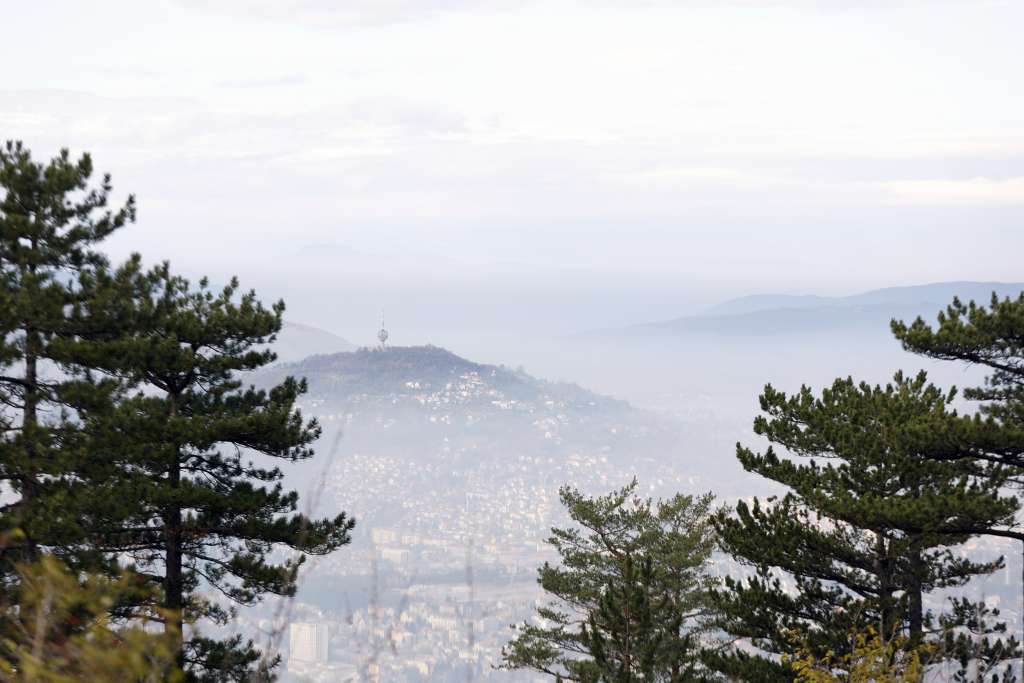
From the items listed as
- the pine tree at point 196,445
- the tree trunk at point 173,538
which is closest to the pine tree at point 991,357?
the pine tree at point 196,445

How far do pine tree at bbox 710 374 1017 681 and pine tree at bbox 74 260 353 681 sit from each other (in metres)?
5.42

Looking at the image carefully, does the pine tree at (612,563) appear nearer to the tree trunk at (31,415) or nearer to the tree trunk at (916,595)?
the tree trunk at (916,595)

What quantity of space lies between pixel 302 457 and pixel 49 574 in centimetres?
1163

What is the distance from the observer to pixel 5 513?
11.7m

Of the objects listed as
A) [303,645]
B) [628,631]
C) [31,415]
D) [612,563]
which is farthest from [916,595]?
[31,415]

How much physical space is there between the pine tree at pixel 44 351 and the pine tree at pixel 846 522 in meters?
7.88

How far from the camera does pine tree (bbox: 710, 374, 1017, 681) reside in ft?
38.6

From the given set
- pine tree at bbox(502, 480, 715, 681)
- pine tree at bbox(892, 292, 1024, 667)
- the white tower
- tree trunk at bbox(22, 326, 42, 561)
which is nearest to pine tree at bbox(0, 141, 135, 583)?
tree trunk at bbox(22, 326, 42, 561)

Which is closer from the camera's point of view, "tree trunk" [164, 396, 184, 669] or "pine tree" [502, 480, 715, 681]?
"tree trunk" [164, 396, 184, 669]

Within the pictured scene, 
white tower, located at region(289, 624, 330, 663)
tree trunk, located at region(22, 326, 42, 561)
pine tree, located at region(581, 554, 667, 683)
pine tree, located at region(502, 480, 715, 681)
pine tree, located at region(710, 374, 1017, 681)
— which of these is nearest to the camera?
white tower, located at region(289, 624, 330, 663)

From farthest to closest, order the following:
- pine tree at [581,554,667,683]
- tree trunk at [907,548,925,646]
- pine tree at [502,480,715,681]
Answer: pine tree at [502,480,715,681] → tree trunk at [907,548,925,646] → pine tree at [581,554,667,683]

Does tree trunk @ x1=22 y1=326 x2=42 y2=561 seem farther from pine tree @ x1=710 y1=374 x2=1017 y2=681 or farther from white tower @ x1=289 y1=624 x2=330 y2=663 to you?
pine tree @ x1=710 y1=374 x2=1017 y2=681

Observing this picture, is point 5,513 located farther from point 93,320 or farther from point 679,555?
point 679,555

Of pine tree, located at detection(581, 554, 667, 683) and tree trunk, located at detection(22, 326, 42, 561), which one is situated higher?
tree trunk, located at detection(22, 326, 42, 561)
